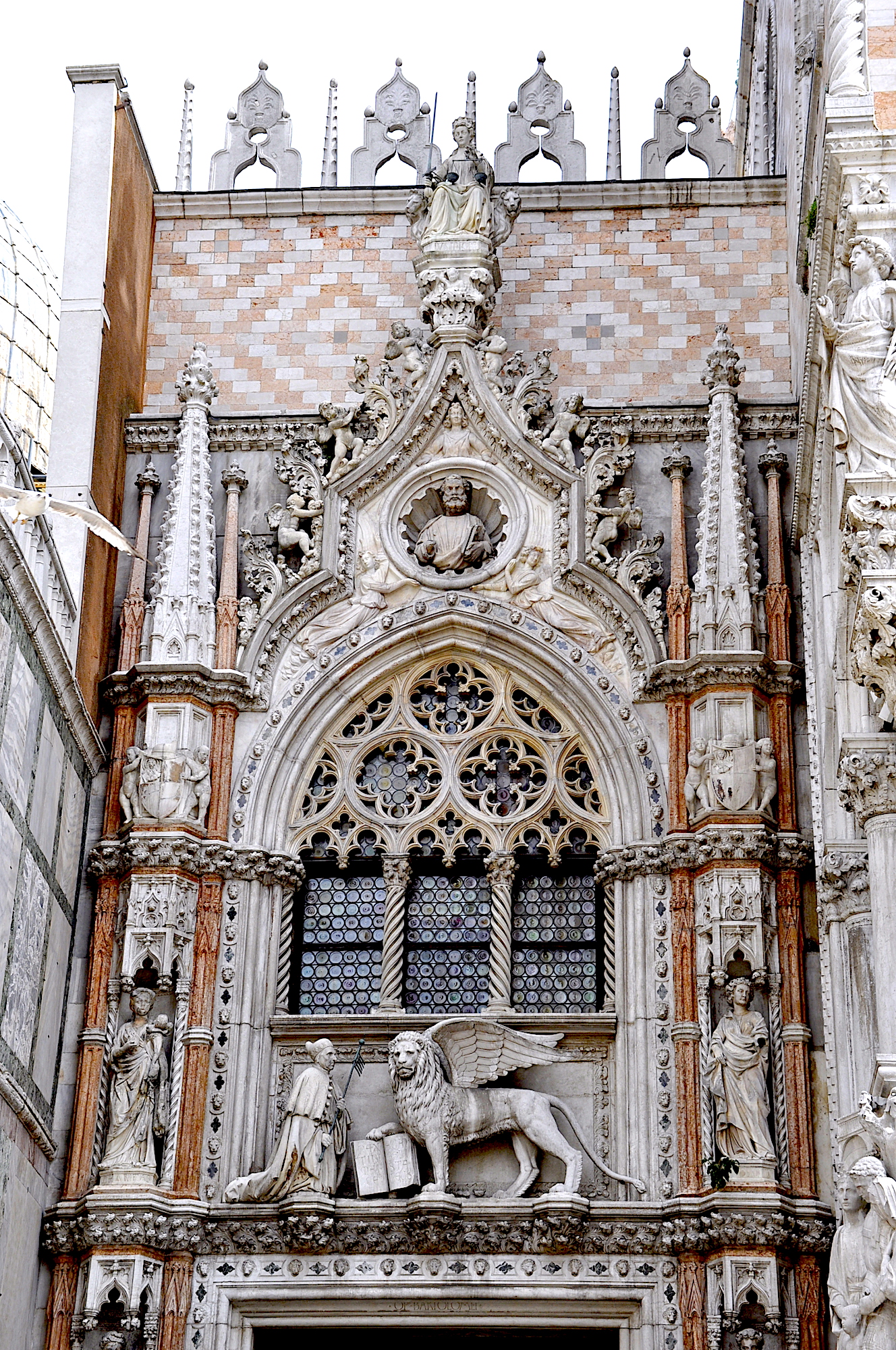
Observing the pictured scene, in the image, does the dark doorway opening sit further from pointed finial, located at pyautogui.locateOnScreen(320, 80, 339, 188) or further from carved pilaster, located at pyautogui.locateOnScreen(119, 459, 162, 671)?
pointed finial, located at pyautogui.locateOnScreen(320, 80, 339, 188)

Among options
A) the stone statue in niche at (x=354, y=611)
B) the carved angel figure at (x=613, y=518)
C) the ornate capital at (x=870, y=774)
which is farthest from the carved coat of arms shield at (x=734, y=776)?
the stone statue in niche at (x=354, y=611)

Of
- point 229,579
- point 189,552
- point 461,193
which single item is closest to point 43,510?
point 189,552

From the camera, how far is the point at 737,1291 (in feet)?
52.6

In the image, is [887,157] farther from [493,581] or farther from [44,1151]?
[44,1151]

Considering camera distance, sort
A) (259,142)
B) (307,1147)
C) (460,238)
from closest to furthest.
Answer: (307,1147), (460,238), (259,142)

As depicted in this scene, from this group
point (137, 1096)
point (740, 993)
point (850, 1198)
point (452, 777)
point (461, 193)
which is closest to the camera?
point (850, 1198)

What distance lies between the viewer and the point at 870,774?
576 inches

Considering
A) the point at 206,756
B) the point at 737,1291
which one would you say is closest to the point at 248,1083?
the point at 206,756

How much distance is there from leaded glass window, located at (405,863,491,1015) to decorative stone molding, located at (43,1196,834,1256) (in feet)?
6.04

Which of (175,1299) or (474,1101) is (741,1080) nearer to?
(474,1101)

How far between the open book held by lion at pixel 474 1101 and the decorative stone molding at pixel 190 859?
1720mm

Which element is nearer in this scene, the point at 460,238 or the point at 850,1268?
the point at 850,1268

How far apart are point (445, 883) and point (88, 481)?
4261 millimetres

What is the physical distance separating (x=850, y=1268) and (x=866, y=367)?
5.39m
